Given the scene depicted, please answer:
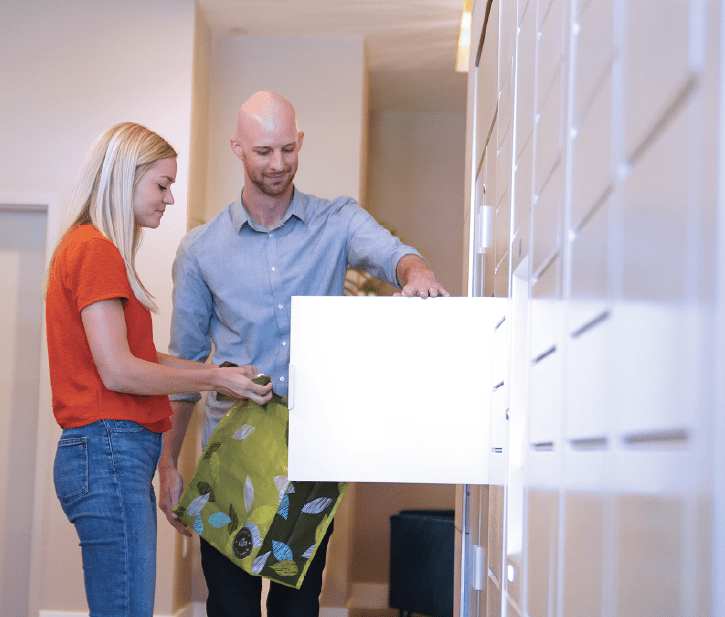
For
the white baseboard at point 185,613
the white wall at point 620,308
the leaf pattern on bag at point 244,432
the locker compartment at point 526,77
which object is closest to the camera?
the white wall at point 620,308

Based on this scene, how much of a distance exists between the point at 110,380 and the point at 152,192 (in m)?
0.35

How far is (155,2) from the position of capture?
10.5 feet

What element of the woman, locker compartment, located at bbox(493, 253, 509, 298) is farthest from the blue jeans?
locker compartment, located at bbox(493, 253, 509, 298)

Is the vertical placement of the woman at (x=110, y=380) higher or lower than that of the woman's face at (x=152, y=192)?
lower

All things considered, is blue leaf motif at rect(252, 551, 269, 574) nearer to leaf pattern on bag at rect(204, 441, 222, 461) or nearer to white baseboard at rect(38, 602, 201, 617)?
leaf pattern on bag at rect(204, 441, 222, 461)

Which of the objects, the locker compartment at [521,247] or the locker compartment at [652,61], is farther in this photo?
the locker compartment at [521,247]

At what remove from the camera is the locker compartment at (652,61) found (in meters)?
0.29

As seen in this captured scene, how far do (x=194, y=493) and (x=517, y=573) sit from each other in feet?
2.69

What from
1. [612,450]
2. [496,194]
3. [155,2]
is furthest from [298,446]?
[155,2]

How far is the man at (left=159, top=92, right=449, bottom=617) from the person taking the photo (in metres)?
1.58

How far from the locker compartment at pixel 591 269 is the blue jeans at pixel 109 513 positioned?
95cm

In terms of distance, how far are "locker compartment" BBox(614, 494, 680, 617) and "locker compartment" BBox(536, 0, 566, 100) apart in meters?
0.36

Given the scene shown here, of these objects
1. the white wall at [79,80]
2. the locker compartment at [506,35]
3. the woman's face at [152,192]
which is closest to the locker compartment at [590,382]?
the locker compartment at [506,35]

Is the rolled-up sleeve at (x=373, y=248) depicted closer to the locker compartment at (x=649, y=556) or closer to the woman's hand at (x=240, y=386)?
the woman's hand at (x=240, y=386)
